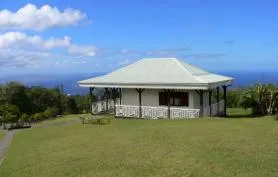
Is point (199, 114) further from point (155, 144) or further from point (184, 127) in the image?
point (155, 144)

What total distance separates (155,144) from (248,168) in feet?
15.4

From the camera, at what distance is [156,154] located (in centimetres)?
1266

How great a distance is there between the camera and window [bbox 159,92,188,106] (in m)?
26.1

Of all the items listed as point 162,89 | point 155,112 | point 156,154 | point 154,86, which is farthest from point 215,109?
point 156,154

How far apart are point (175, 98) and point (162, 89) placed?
1.09m

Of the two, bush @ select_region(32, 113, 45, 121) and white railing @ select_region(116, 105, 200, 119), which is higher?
white railing @ select_region(116, 105, 200, 119)

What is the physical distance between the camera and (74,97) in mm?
53938

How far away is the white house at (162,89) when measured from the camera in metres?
24.5

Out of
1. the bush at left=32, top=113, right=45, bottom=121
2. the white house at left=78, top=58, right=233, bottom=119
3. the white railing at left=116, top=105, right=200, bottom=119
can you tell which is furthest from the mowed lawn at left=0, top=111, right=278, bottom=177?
the bush at left=32, top=113, right=45, bottom=121

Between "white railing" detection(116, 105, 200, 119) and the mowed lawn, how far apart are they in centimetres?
580

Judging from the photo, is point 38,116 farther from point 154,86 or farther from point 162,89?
point 154,86

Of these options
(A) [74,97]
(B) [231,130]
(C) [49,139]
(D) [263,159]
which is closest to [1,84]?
(A) [74,97]

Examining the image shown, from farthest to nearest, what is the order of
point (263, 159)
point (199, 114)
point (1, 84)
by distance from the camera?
point (1, 84) → point (199, 114) → point (263, 159)

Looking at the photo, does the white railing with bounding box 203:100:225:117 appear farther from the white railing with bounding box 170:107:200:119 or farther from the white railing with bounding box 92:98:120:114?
the white railing with bounding box 92:98:120:114
